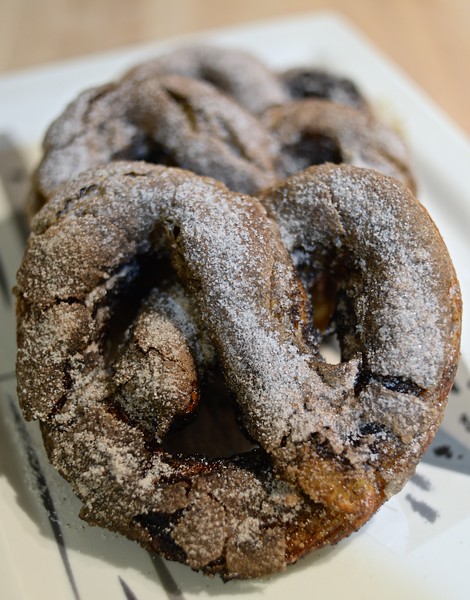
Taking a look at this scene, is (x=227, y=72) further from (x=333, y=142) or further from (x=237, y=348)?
(x=237, y=348)

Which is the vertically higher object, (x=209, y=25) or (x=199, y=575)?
(x=209, y=25)

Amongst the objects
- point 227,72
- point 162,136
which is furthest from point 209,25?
point 162,136

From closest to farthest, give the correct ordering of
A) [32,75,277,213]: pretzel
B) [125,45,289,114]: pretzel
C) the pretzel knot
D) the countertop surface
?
the pretzel knot < [32,75,277,213]: pretzel < [125,45,289,114]: pretzel < the countertop surface

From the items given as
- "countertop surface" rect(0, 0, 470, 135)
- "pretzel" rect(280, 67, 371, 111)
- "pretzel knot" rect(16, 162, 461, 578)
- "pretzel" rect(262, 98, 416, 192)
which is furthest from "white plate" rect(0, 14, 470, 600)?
"countertop surface" rect(0, 0, 470, 135)

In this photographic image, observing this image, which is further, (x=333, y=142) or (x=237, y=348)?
(x=333, y=142)

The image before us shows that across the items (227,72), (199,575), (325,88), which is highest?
(325,88)

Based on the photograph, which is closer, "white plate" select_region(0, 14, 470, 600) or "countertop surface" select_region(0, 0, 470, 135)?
"white plate" select_region(0, 14, 470, 600)

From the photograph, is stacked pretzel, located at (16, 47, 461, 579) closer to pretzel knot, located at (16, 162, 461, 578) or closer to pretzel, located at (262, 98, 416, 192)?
pretzel knot, located at (16, 162, 461, 578)

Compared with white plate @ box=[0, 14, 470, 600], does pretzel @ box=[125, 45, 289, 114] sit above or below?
above
